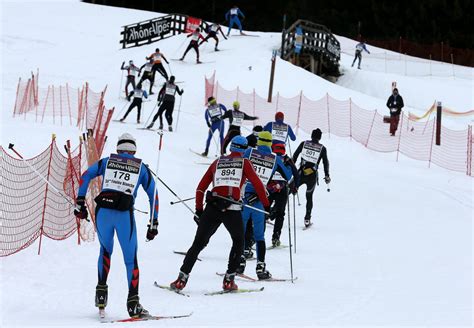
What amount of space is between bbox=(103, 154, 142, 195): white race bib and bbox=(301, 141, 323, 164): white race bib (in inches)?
221

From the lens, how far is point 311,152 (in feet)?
40.7

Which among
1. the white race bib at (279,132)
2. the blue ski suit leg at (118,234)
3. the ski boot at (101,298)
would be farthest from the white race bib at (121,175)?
the white race bib at (279,132)

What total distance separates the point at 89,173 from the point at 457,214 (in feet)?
29.8

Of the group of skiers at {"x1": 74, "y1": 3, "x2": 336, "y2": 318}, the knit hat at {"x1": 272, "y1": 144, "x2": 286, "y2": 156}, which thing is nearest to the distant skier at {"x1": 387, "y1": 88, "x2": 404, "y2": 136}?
the knit hat at {"x1": 272, "y1": 144, "x2": 286, "y2": 156}

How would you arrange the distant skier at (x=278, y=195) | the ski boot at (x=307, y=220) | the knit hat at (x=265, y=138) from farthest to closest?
the ski boot at (x=307, y=220) < the distant skier at (x=278, y=195) < the knit hat at (x=265, y=138)

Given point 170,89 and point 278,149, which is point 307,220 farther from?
point 170,89

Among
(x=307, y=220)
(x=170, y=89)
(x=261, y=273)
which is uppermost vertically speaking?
(x=170, y=89)

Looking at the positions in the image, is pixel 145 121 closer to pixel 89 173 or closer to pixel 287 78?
pixel 287 78

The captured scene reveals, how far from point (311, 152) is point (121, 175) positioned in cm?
575

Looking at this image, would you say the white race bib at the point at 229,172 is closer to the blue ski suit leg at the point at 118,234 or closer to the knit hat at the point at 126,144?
the knit hat at the point at 126,144

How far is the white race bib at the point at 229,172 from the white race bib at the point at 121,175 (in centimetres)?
118

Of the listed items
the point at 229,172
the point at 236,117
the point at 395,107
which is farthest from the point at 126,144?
the point at 395,107

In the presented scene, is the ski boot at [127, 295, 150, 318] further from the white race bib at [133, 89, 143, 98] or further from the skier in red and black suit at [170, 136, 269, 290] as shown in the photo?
the white race bib at [133, 89, 143, 98]

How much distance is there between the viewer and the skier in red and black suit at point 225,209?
8.04m
